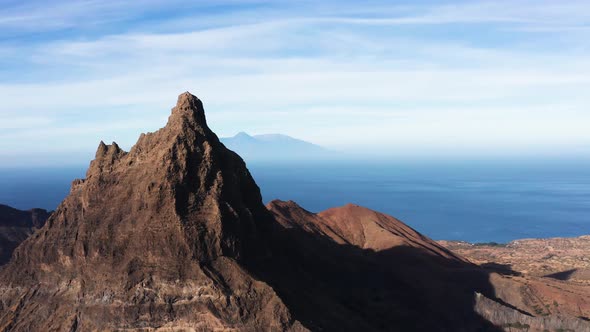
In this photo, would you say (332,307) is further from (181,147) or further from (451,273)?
(451,273)

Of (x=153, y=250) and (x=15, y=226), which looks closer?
(x=153, y=250)

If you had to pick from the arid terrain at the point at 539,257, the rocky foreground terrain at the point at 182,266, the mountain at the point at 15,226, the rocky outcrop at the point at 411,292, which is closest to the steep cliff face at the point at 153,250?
the rocky foreground terrain at the point at 182,266

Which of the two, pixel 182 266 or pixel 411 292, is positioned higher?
pixel 182 266

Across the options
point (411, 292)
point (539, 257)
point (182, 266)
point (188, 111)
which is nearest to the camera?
point (182, 266)

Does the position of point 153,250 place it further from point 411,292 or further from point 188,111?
point 411,292

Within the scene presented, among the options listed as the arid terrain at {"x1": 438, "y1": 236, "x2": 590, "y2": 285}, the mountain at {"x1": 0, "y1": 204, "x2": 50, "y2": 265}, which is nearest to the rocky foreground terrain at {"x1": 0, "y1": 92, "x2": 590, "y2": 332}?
the arid terrain at {"x1": 438, "y1": 236, "x2": 590, "y2": 285}

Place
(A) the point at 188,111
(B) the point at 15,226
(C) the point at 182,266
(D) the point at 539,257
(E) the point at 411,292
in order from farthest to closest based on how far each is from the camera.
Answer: (D) the point at 539,257, (B) the point at 15,226, (E) the point at 411,292, (A) the point at 188,111, (C) the point at 182,266

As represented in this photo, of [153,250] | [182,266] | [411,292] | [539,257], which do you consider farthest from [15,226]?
[539,257]
